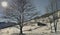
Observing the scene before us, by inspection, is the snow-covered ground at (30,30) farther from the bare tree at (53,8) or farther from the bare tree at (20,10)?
the bare tree at (53,8)

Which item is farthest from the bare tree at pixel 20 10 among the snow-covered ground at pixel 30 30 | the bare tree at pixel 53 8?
the bare tree at pixel 53 8

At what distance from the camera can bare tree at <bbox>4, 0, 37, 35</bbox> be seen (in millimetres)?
4324

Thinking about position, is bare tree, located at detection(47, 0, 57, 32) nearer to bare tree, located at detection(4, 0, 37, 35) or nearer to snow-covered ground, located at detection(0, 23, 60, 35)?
snow-covered ground, located at detection(0, 23, 60, 35)

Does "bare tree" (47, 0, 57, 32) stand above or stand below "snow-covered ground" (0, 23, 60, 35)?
above

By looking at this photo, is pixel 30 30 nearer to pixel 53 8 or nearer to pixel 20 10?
pixel 20 10

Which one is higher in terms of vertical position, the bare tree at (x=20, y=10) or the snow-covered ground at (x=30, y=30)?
the bare tree at (x=20, y=10)

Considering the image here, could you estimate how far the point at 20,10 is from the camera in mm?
4328

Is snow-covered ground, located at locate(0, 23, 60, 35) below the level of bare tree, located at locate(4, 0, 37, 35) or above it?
below

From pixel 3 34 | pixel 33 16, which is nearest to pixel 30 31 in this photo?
pixel 33 16

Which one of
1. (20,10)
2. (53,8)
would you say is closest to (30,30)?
(20,10)

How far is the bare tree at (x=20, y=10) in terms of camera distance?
4324 mm

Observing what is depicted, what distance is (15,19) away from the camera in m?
4.33

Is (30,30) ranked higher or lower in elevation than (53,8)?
lower

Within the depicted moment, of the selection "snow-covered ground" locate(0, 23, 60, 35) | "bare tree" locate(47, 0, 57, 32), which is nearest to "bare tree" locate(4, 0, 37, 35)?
"snow-covered ground" locate(0, 23, 60, 35)
